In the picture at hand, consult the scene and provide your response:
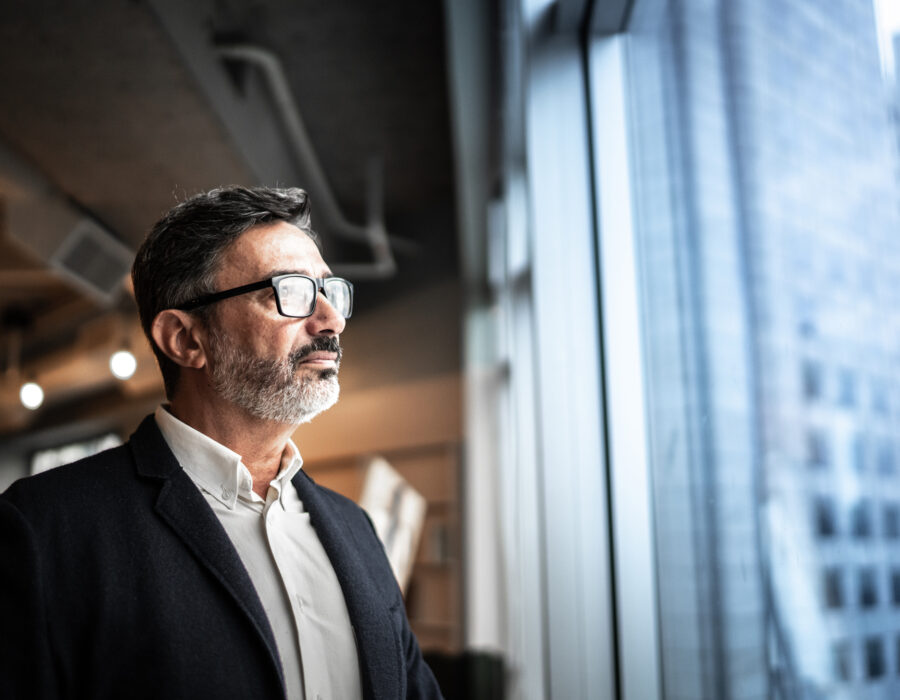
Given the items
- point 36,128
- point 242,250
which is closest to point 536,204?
point 242,250

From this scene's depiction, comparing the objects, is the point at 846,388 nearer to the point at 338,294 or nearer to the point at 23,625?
the point at 338,294

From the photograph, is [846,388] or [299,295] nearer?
[846,388]

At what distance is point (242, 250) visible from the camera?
3.55 feet

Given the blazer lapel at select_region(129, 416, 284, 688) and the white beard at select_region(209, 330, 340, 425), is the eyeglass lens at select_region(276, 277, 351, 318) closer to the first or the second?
the white beard at select_region(209, 330, 340, 425)

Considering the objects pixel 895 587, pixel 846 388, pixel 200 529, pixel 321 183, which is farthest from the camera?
pixel 321 183

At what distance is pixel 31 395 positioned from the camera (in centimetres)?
153

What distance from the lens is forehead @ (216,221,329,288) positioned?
3.52 ft

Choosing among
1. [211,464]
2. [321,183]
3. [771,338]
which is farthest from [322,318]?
[321,183]

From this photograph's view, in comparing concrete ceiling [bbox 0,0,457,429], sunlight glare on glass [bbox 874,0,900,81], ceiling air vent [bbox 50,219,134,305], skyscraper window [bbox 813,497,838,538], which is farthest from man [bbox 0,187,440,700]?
sunlight glare on glass [bbox 874,0,900,81]

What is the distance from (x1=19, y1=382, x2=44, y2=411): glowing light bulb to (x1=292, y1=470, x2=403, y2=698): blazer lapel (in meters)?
0.70

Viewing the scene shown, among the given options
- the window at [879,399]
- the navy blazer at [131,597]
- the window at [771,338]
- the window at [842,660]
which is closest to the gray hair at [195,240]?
the navy blazer at [131,597]

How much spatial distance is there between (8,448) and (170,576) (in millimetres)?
691

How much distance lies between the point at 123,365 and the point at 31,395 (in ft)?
0.61

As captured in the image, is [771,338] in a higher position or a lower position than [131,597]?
higher
